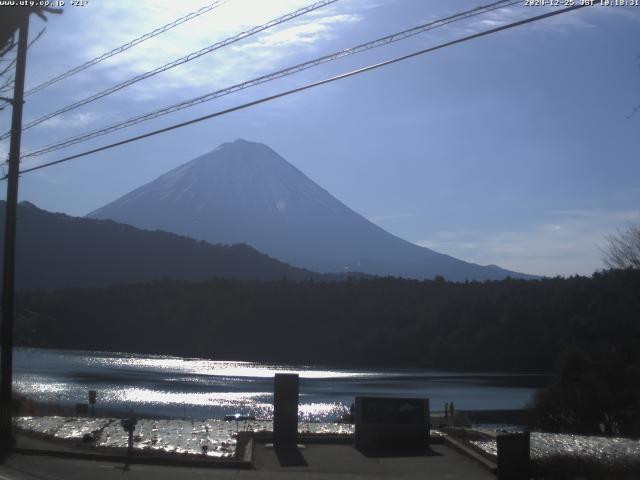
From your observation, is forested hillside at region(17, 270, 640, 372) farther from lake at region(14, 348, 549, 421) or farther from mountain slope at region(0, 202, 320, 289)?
mountain slope at region(0, 202, 320, 289)

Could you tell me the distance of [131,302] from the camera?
364ft

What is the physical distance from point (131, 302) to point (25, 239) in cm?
3118

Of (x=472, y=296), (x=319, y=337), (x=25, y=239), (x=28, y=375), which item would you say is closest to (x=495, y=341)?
(x=472, y=296)

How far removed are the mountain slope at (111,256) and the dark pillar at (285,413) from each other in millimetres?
113719

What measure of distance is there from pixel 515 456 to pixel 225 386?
183 feet

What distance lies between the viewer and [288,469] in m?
13.7

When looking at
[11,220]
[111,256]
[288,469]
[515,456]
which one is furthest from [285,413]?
[111,256]

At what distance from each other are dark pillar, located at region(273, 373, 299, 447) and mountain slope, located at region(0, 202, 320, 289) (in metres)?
114

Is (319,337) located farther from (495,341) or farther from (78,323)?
(78,323)

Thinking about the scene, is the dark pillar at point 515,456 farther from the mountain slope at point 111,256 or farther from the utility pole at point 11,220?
the mountain slope at point 111,256

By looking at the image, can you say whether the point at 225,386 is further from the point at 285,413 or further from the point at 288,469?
the point at 288,469

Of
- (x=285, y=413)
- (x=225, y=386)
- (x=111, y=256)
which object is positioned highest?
(x=111, y=256)

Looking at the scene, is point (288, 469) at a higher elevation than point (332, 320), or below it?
below

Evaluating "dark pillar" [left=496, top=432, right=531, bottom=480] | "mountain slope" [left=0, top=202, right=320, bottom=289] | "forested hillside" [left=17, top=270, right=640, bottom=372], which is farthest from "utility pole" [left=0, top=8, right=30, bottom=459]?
"mountain slope" [left=0, top=202, right=320, bottom=289]
